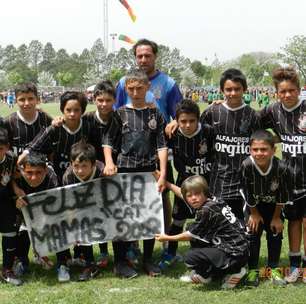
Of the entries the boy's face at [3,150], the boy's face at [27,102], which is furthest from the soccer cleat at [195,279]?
the boy's face at [27,102]

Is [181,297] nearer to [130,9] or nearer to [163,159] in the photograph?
[163,159]

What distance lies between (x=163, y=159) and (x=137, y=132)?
0.41m

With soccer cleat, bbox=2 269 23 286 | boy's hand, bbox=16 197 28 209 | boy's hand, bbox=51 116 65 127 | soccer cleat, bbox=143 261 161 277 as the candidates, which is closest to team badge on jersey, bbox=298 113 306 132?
soccer cleat, bbox=143 261 161 277

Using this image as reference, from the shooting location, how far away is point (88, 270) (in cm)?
532

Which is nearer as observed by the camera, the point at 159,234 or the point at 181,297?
the point at 181,297

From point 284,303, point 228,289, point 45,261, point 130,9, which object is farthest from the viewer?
point 130,9

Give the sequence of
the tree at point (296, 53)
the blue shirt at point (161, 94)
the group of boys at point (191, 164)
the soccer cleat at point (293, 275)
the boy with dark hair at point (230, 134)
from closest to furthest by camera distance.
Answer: the group of boys at point (191, 164) < the soccer cleat at point (293, 275) < the boy with dark hair at point (230, 134) < the blue shirt at point (161, 94) < the tree at point (296, 53)

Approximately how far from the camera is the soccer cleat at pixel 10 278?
5.08 metres

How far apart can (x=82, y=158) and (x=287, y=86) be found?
7.44 feet

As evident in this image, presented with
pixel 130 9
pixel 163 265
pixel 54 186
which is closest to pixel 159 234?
pixel 163 265

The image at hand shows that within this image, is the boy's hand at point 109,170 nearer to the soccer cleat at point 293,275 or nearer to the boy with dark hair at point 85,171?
the boy with dark hair at point 85,171

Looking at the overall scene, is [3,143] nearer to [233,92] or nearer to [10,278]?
[10,278]

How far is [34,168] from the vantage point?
511 centimetres

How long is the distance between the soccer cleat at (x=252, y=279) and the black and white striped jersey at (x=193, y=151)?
3.85 feet
